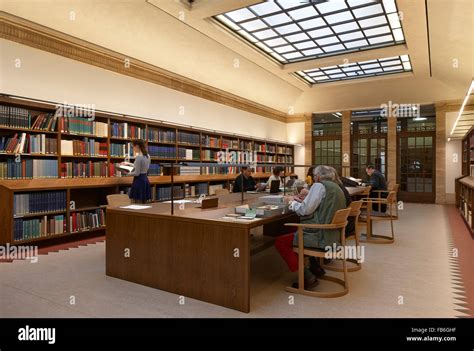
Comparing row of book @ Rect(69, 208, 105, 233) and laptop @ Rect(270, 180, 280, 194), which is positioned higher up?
laptop @ Rect(270, 180, 280, 194)

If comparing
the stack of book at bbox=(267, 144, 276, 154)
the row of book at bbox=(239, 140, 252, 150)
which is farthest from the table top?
the stack of book at bbox=(267, 144, 276, 154)

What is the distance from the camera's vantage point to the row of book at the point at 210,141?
8.60m

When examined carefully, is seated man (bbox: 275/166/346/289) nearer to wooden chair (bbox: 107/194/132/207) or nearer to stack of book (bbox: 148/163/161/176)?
wooden chair (bbox: 107/194/132/207)

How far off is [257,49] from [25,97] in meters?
5.29

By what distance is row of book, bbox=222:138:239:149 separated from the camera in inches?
370

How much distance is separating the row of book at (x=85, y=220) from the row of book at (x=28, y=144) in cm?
112

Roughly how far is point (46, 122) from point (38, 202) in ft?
4.07

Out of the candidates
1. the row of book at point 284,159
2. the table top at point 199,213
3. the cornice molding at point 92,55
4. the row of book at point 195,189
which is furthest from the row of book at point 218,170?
the table top at point 199,213

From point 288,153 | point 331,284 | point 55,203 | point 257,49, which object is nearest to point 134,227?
point 331,284

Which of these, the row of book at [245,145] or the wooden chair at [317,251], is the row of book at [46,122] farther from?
the row of book at [245,145]

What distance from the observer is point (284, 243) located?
354 cm

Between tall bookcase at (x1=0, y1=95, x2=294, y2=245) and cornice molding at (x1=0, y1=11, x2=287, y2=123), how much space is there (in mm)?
1036

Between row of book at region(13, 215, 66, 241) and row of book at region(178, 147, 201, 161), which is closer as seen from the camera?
row of book at region(13, 215, 66, 241)
